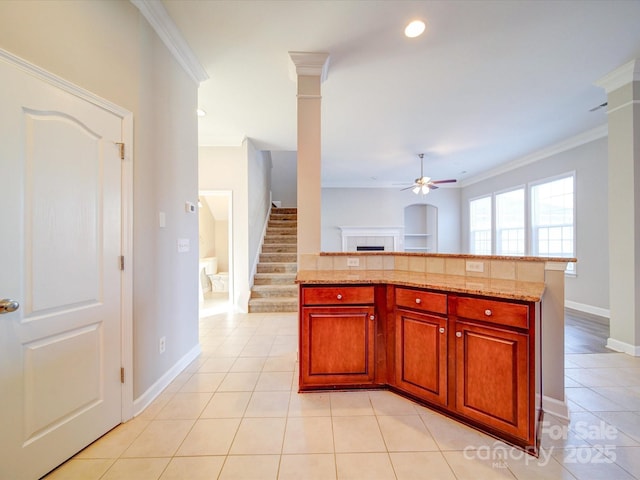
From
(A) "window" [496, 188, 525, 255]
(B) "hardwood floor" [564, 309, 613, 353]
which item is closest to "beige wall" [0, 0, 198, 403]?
(B) "hardwood floor" [564, 309, 613, 353]

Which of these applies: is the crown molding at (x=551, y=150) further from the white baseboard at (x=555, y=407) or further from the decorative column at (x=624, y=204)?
the white baseboard at (x=555, y=407)

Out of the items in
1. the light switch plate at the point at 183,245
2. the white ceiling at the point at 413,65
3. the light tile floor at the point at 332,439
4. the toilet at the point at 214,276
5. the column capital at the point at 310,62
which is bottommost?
the light tile floor at the point at 332,439

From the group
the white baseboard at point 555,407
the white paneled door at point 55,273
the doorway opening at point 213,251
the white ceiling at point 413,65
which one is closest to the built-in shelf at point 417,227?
the white ceiling at point 413,65

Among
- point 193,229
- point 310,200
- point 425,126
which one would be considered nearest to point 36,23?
point 193,229

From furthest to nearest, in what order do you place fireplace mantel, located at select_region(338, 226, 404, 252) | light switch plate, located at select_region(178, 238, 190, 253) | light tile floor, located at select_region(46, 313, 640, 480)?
1. fireplace mantel, located at select_region(338, 226, 404, 252)
2. light switch plate, located at select_region(178, 238, 190, 253)
3. light tile floor, located at select_region(46, 313, 640, 480)

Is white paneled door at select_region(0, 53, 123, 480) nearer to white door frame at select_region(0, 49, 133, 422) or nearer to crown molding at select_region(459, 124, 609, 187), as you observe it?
white door frame at select_region(0, 49, 133, 422)

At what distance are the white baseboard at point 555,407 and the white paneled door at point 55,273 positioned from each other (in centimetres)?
290

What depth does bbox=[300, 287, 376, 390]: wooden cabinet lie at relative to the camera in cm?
204

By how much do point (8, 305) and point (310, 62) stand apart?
2.72 meters

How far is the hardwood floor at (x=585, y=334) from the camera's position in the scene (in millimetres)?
2924

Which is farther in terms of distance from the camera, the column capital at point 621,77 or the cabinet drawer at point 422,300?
the column capital at point 621,77

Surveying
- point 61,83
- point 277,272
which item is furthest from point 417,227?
point 61,83

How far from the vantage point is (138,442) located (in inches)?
62.9

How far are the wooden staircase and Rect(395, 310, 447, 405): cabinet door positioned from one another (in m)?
1.97
